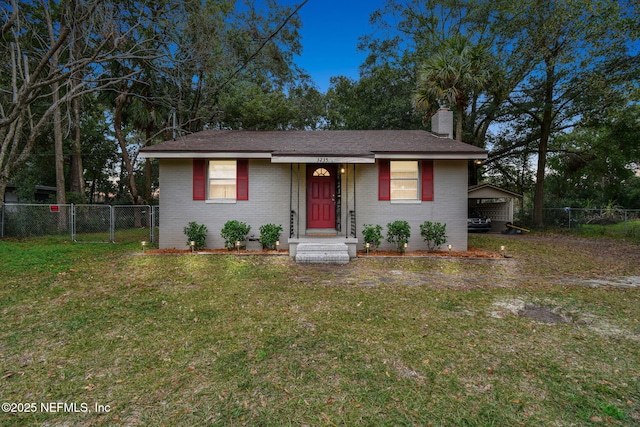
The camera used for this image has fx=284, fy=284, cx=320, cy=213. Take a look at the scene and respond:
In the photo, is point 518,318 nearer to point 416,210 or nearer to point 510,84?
point 416,210

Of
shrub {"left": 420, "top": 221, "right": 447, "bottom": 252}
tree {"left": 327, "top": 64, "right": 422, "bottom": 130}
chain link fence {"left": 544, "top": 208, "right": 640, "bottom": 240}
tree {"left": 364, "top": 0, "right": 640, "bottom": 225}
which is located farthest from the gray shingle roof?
chain link fence {"left": 544, "top": 208, "right": 640, "bottom": 240}

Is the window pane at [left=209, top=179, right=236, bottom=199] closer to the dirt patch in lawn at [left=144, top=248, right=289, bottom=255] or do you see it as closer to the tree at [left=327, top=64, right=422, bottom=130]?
the dirt patch in lawn at [left=144, top=248, right=289, bottom=255]

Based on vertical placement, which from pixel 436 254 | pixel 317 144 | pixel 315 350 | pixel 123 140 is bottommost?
pixel 315 350

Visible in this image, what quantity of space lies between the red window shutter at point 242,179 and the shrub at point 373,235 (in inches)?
162

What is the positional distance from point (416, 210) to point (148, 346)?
8.35 m

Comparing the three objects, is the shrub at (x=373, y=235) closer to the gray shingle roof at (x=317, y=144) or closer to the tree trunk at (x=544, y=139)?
the gray shingle roof at (x=317, y=144)

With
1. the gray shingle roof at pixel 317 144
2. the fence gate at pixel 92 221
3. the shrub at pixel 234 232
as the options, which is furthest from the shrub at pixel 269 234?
the fence gate at pixel 92 221

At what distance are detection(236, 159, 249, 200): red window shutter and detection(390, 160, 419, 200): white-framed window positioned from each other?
4.94 metres

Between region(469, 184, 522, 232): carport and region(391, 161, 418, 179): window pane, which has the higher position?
region(391, 161, 418, 179): window pane

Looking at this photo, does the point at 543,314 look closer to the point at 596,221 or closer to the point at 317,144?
the point at 317,144

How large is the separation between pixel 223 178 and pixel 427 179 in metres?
6.95

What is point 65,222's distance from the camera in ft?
42.1

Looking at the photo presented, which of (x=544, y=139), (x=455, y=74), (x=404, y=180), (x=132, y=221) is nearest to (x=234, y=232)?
(x=404, y=180)

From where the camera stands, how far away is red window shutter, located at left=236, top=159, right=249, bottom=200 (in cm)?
950
